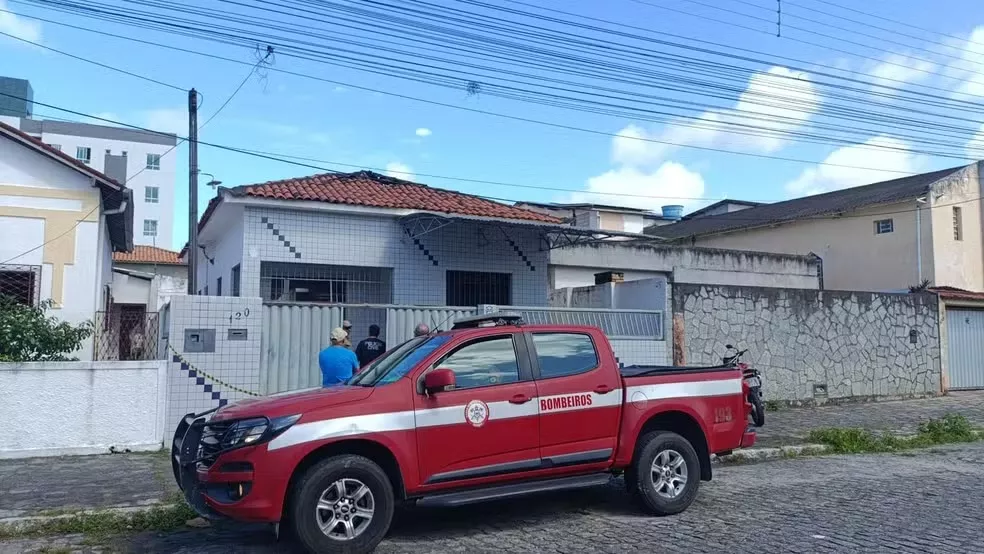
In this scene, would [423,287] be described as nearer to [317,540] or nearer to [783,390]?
[783,390]

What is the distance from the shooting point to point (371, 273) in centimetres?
1512

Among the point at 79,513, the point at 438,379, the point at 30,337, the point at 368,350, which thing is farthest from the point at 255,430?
the point at 30,337

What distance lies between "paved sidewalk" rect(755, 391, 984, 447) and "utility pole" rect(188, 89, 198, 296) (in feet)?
36.6

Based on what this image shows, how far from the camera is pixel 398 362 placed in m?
6.84

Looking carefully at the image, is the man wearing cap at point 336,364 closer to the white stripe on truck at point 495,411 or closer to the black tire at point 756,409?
the white stripe on truck at point 495,411

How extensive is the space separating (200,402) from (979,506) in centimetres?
915

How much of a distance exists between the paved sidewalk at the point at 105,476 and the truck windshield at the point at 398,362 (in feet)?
8.08

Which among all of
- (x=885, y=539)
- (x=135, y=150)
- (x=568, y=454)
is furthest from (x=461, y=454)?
(x=135, y=150)

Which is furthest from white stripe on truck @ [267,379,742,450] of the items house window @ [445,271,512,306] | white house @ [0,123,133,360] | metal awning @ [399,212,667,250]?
white house @ [0,123,133,360]

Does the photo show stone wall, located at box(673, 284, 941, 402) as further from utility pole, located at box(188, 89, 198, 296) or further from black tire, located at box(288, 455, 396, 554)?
utility pole, located at box(188, 89, 198, 296)

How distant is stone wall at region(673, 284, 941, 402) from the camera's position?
14.9 m

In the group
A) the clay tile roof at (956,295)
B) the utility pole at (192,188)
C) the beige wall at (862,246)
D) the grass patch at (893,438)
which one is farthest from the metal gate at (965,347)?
the utility pole at (192,188)

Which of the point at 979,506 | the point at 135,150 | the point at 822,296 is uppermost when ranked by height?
the point at 135,150

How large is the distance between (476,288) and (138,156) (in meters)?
61.5
